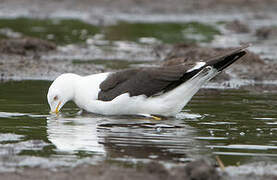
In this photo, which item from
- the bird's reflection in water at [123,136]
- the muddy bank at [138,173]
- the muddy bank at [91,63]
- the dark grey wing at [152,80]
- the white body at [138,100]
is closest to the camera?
the muddy bank at [138,173]

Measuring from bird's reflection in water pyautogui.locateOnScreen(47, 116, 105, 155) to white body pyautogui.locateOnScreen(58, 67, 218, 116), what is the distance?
0.27m

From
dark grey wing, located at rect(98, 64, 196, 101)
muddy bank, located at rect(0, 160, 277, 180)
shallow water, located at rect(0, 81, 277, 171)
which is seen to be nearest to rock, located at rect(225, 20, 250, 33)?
shallow water, located at rect(0, 81, 277, 171)

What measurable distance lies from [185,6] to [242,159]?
72.9ft

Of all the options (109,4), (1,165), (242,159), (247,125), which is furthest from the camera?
(109,4)

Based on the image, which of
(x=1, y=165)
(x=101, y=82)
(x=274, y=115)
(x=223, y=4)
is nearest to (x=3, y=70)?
(x=101, y=82)

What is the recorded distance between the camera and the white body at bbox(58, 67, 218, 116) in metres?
9.76

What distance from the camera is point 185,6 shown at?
29062mm

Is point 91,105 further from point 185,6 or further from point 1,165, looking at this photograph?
point 185,6

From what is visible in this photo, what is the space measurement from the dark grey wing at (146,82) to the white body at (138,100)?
83mm

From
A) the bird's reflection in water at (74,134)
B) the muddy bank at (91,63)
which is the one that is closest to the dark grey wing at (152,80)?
the bird's reflection in water at (74,134)

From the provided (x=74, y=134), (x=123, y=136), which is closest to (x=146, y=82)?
(x=123, y=136)

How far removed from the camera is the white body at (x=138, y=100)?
976cm

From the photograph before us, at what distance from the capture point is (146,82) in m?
9.80

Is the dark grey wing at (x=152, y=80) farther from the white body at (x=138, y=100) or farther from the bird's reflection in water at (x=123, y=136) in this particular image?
the bird's reflection in water at (x=123, y=136)
